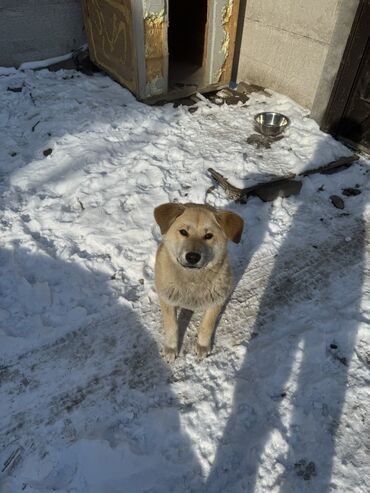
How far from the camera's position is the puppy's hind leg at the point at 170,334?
3131 millimetres

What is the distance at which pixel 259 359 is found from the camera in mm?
3242

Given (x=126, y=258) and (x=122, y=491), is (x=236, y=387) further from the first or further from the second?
(x=126, y=258)

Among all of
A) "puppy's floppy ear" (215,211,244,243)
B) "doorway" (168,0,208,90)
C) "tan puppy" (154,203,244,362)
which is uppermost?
"puppy's floppy ear" (215,211,244,243)

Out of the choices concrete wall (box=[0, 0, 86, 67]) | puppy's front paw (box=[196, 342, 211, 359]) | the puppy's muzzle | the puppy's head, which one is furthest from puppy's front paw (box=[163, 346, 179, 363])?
concrete wall (box=[0, 0, 86, 67])

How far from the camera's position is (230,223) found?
276cm

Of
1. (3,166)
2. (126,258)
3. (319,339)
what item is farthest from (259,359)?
(3,166)

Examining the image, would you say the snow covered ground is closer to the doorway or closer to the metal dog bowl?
the metal dog bowl

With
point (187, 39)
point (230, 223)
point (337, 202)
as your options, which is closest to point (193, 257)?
point (230, 223)

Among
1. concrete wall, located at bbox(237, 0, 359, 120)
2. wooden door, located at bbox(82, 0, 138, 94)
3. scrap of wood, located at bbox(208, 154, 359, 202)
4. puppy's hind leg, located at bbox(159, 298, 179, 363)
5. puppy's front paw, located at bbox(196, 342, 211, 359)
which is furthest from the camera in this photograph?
wooden door, located at bbox(82, 0, 138, 94)

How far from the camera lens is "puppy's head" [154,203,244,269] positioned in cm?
268

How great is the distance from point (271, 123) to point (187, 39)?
475 cm

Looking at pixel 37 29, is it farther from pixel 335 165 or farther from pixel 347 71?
pixel 335 165

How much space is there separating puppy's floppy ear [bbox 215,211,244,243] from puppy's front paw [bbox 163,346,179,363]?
1.18 meters

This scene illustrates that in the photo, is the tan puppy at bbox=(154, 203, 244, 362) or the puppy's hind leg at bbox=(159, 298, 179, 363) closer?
the tan puppy at bbox=(154, 203, 244, 362)
